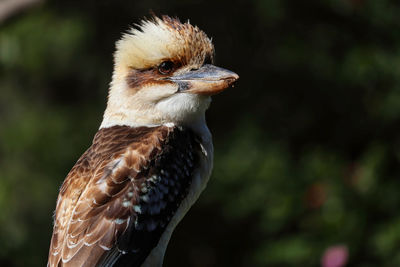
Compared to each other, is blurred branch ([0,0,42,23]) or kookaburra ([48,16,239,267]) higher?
kookaburra ([48,16,239,267])

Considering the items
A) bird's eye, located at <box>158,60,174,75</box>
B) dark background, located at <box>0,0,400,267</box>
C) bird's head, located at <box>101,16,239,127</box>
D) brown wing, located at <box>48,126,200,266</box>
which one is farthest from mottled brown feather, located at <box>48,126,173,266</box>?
dark background, located at <box>0,0,400,267</box>

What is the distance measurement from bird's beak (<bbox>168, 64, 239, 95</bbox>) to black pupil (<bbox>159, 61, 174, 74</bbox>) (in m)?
0.05

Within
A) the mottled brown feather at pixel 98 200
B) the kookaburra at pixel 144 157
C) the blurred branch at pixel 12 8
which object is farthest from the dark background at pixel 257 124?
the mottled brown feather at pixel 98 200

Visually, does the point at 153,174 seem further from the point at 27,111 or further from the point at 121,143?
the point at 27,111

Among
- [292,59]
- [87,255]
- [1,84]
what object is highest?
[87,255]

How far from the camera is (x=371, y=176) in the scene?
20.3ft

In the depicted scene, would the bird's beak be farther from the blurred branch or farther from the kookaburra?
the blurred branch

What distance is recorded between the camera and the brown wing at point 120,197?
135 inches

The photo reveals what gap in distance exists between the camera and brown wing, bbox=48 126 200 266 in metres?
3.44

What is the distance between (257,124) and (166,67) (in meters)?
3.90

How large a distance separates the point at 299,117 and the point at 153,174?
4347 millimetres

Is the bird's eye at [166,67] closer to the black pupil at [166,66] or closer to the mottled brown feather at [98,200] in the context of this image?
the black pupil at [166,66]

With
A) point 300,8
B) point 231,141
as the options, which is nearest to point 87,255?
point 231,141

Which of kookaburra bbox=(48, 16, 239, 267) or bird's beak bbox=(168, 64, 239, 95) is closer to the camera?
kookaburra bbox=(48, 16, 239, 267)
